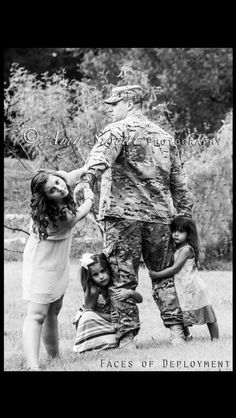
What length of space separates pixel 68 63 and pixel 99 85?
5.01 m

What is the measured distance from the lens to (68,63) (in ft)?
85.7

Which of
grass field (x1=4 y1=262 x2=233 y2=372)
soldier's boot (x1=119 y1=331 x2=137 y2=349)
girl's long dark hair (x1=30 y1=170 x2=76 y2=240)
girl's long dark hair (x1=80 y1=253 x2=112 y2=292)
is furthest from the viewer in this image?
girl's long dark hair (x1=80 y1=253 x2=112 y2=292)

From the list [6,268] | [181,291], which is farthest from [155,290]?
[6,268]

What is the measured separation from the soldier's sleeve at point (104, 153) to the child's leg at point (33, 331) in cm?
100

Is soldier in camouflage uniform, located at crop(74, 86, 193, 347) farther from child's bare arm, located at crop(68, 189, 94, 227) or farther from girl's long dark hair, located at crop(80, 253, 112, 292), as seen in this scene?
child's bare arm, located at crop(68, 189, 94, 227)

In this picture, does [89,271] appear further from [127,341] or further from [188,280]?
[188,280]

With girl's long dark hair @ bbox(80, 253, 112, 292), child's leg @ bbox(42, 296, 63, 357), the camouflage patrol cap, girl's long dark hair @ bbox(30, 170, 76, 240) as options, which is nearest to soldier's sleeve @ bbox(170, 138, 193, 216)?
the camouflage patrol cap

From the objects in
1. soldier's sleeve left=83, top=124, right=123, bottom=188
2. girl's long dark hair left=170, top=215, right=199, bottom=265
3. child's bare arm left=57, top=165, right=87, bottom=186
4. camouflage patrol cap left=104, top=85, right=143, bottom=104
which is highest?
camouflage patrol cap left=104, top=85, right=143, bottom=104

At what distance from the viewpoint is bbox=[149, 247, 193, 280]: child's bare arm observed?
6422 mm

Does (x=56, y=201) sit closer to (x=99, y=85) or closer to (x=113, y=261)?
(x=113, y=261)

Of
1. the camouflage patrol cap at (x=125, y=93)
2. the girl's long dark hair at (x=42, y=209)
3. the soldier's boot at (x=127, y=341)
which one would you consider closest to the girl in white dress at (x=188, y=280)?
the soldier's boot at (x=127, y=341)

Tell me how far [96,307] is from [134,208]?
34.0 inches

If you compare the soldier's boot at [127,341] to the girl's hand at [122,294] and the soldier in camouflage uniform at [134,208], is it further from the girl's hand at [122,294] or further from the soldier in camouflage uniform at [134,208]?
the girl's hand at [122,294]

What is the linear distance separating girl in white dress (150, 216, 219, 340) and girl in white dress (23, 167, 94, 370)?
1.08 m
